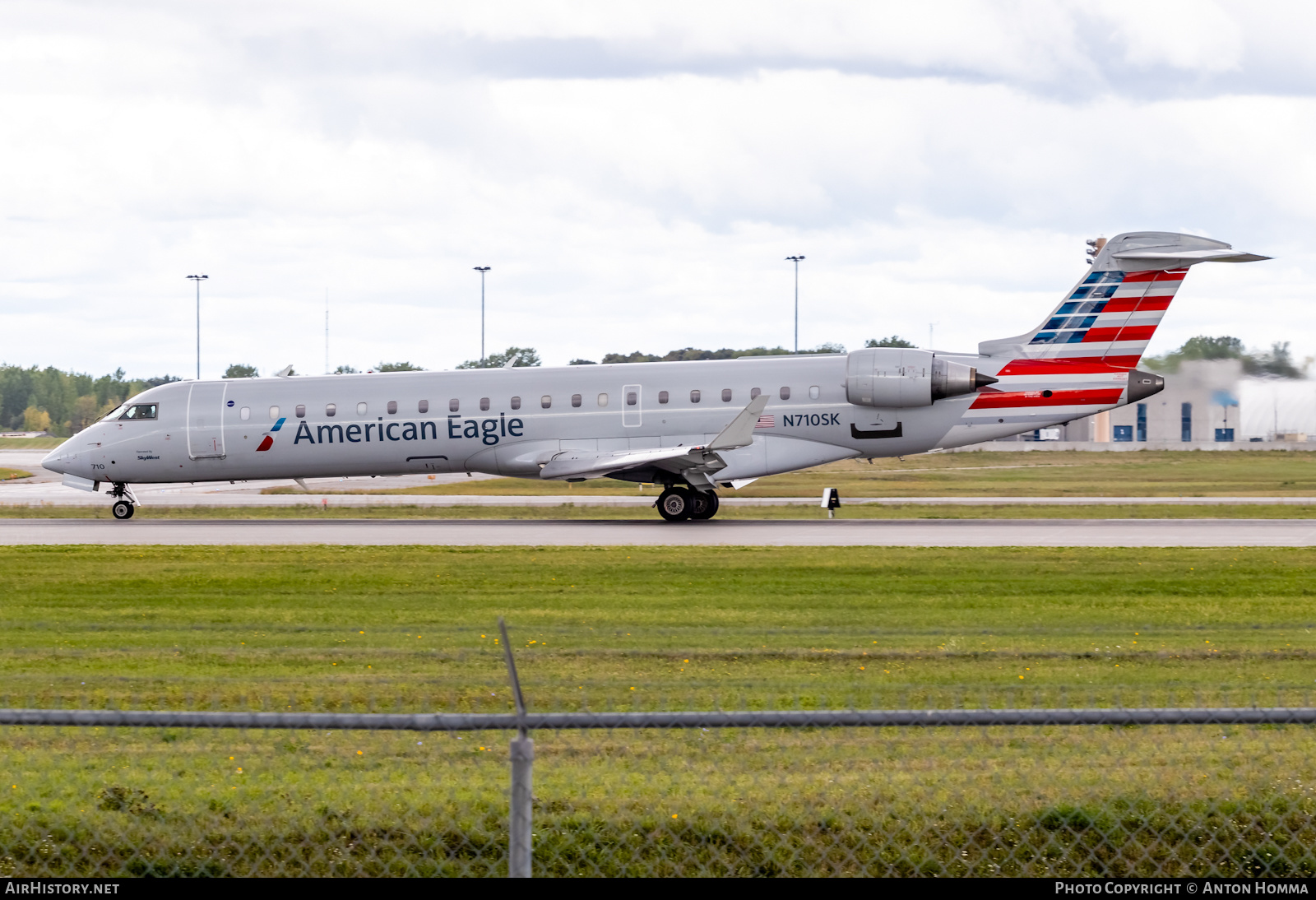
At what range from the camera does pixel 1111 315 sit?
29875mm

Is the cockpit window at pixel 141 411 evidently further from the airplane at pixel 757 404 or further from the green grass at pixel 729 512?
the airplane at pixel 757 404

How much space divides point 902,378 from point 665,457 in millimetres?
5668

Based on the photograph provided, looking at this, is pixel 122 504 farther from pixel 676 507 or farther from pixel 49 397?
pixel 49 397

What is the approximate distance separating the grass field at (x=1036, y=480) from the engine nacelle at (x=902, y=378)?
12666mm

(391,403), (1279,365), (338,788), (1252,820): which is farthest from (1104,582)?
(1279,365)

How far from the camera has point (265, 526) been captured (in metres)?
30.5

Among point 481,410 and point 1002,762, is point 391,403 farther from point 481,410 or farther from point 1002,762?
point 1002,762

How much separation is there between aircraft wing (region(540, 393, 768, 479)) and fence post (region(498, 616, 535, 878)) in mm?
23195

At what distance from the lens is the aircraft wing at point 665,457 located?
28375mm

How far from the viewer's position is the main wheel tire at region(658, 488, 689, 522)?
3023 centimetres

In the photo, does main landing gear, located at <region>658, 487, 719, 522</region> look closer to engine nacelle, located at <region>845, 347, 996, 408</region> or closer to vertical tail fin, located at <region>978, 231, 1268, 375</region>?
engine nacelle, located at <region>845, 347, 996, 408</region>

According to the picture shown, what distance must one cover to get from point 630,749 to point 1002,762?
2.26m

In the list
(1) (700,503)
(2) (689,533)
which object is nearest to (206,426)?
(1) (700,503)

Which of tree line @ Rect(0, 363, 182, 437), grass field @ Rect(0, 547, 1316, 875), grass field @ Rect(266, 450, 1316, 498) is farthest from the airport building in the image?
tree line @ Rect(0, 363, 182, 437)
